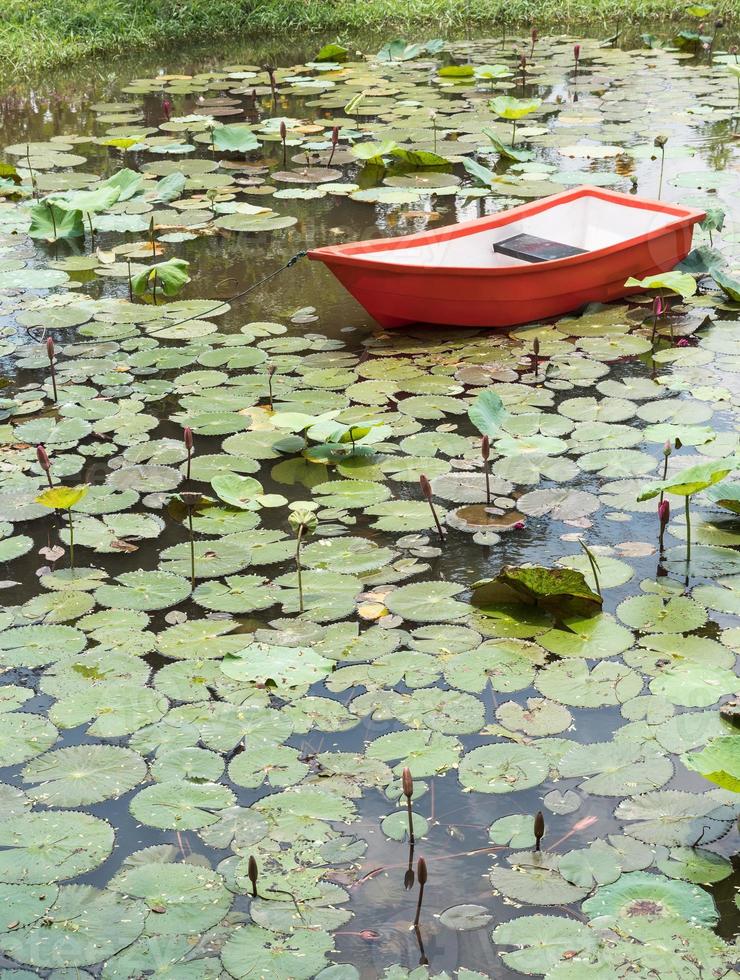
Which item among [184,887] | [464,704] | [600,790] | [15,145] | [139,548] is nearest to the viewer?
[184,887]

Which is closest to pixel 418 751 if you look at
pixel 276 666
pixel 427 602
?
pixel 276 666

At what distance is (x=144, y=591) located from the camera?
Result: 3.72m

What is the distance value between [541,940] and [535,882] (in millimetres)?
168

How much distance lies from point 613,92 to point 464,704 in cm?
791

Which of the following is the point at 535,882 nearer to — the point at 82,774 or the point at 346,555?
the point at 82,774

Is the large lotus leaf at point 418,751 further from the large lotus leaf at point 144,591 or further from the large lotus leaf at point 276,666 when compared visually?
the large lotus leaf at point 144,591

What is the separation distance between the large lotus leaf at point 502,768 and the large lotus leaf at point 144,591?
114 cm

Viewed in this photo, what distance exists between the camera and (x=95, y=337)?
5.70 meters

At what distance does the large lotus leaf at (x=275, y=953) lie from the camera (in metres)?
2.39

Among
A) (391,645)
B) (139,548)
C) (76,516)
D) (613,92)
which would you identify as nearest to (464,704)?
(391,645)

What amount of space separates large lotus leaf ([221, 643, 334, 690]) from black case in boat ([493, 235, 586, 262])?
124 inches

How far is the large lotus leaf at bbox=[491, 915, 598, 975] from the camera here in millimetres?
2404

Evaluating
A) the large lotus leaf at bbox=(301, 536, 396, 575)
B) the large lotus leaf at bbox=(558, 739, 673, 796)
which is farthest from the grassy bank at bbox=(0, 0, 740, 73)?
the large lotus leaf at bbox=(558, 739, 673, 796)

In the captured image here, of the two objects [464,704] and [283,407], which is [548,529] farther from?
[283,407]
